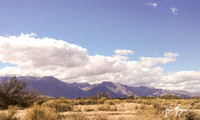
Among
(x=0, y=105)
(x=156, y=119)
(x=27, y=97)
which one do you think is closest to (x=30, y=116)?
(x=156, y=119)

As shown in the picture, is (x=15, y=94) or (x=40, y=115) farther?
(x=15, y=94)

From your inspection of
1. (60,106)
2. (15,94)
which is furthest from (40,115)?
(15,94)

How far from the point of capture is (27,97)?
79.5 feet

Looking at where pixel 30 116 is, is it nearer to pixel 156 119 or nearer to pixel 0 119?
pixel 0 119

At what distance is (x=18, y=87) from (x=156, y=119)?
20142 mm

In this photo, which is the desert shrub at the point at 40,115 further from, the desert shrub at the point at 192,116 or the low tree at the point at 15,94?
the low tree at the point at 15,94

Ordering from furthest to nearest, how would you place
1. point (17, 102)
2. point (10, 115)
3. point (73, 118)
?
point (17, 102), point (10, 115), point (73, 118)

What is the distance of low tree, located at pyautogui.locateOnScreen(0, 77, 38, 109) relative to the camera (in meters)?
22.0

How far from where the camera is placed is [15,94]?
76.7 ft

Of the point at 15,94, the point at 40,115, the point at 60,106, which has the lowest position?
the point at 60,106

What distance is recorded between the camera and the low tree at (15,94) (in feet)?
72.3

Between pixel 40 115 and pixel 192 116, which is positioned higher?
pixel 40 115

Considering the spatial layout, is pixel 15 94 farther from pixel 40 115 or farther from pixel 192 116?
pixel 192 116

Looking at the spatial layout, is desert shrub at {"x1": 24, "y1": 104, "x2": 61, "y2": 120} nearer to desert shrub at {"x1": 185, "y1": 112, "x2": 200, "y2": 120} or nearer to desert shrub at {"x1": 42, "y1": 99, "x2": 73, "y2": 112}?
desert shrub at {"x1": 42, "y1": 99, "x2": 73, "y2": 112}
